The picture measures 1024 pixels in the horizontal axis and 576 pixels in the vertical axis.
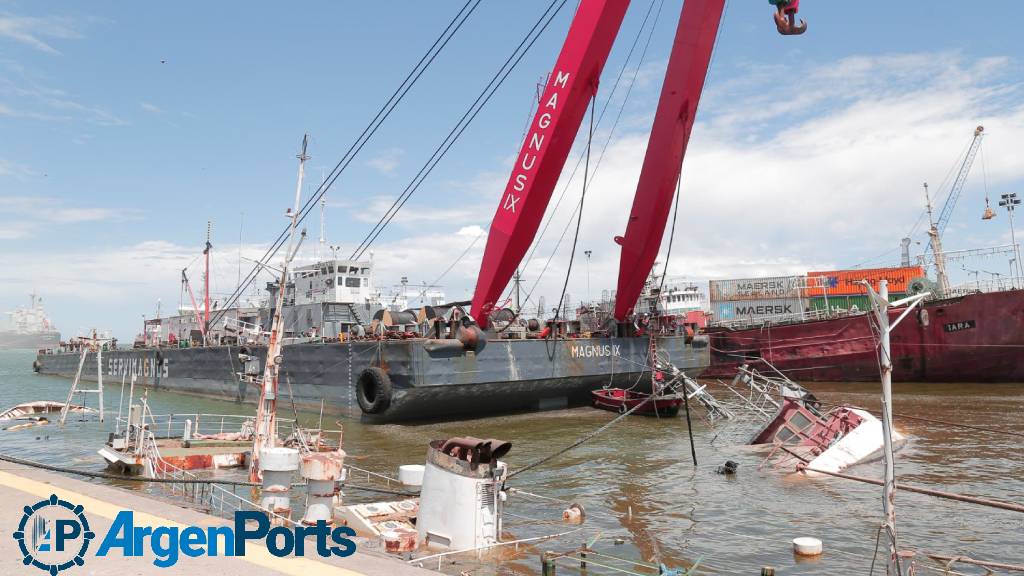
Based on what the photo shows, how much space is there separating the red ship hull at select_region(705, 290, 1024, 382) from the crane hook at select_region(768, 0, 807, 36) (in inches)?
744

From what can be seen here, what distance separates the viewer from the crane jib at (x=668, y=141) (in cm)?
2489

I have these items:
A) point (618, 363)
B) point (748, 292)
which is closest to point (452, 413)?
point (618, 363)

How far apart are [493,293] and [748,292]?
43760mm

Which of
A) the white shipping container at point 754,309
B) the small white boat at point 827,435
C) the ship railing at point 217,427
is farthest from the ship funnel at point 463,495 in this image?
the white shipping container at point 754,309

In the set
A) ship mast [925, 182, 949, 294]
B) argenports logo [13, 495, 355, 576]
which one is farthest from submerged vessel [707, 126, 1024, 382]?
argenports logo [13, 495, 355, 576]

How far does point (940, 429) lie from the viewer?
22297 millimetres

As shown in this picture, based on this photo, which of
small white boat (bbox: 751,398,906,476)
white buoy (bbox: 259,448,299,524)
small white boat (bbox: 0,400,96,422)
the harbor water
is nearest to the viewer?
white buoy (bbox: 259,448,299,524)

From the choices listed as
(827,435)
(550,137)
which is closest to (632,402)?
(827,435)

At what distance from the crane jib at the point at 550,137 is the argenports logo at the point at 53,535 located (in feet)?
54.8

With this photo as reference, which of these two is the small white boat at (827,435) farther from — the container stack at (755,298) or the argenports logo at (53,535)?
the container stack at (755,298)

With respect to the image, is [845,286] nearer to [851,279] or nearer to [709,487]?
[851,279]

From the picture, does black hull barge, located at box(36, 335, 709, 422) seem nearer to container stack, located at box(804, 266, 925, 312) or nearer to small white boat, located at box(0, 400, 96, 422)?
small white boat, located at box(0, 400, 96, 422)

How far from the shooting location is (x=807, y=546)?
10.4 metres

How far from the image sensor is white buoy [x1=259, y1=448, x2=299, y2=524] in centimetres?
1063
